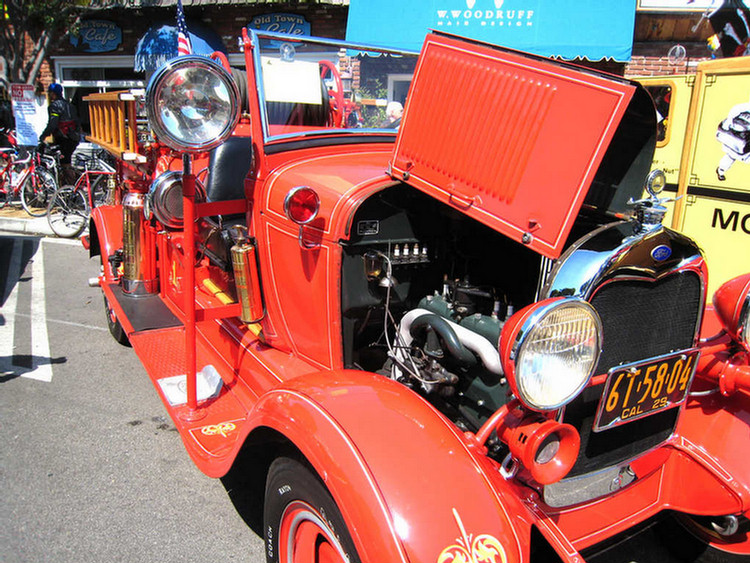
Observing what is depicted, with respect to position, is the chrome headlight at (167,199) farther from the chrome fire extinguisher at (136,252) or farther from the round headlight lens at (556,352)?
the round headlight lens at (556,352)

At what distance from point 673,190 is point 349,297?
4547 mm

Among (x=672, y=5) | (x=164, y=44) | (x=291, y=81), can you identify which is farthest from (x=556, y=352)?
(x=164, y=44)

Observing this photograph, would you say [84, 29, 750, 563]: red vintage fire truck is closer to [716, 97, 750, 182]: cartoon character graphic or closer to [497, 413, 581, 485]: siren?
[497, 413, 581, 485]: siren

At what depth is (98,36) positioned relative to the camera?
11.8 meters

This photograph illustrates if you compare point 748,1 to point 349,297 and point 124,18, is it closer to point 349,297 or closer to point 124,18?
point 349,297

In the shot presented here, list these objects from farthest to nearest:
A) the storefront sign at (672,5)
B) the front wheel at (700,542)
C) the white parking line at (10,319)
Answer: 1. the storefront sign at (672,5)
2. the white parking line at (10,319)
3. the front wheel at (700,542)

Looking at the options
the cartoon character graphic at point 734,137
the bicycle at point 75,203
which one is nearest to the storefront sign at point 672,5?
the cartoon character graphic at point 734,137

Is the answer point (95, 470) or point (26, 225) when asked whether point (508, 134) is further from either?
point (26, 225)

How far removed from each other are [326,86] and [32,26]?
10855 millimetres

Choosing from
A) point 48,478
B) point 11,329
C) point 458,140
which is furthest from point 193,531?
point 11,329

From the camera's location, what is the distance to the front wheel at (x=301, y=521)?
158 cm

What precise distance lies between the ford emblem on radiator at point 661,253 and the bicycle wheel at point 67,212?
27.1 feet

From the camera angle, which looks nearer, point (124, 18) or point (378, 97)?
point (378, 97)

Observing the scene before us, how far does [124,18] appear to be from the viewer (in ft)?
38.3
